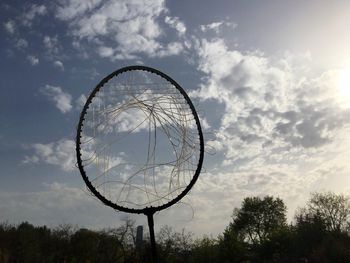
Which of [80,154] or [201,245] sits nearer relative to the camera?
[80,154]

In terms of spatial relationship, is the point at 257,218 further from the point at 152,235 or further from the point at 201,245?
the point at 152,235

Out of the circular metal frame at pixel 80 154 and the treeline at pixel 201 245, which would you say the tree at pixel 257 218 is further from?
the circular metal frame at pixel 80 154

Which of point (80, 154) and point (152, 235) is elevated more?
point (80, 154)

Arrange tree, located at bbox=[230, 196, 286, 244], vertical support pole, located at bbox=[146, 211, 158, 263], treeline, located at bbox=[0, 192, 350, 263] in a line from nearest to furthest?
vertical support pole, located at bbox=[146, 211, 158, 263], treeline, located at bbox=[0, 192, 350, 263], tree, located at bbox=[230, 196, 286, 244]

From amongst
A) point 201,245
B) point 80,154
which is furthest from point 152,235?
point 201,245

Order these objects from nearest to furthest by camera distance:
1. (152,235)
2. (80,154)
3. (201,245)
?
(152,235) < (80,154) < (201,245)

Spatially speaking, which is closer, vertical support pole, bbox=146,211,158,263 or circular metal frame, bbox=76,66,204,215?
vertical support pole, bbox=146,211,158,263

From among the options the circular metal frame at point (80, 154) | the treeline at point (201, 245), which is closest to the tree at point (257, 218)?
the treeline at point (201, 245)

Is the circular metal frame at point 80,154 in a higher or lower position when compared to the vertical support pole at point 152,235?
higher

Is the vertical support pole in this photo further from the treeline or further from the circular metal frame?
the treeline

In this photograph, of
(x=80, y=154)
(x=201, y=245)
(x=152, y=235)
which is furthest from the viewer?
(x=201, y=245)

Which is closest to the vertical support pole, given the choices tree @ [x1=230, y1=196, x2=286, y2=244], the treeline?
the treeline

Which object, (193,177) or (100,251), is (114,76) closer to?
(193,177)

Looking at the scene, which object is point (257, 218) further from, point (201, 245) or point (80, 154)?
point (80, 154)
